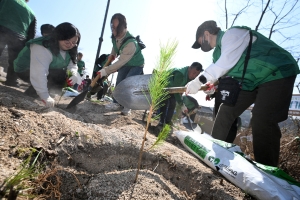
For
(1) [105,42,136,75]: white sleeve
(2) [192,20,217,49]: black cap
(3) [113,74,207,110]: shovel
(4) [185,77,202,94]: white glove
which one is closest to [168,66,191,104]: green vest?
(3) [113,74,207,110]: shovel

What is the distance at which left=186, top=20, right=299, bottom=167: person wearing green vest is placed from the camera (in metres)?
1.71

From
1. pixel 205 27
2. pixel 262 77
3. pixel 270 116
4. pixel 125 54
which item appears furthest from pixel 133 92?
pixel 270 116

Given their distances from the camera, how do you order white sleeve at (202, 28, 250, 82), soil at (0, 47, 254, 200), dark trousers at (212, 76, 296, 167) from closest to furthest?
soil at (0, 47, 254, 200) < dark trousers at (212, 76, 296, 167) < white sleeve at (202, 28, 250, 82)

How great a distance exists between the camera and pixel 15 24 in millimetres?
2848

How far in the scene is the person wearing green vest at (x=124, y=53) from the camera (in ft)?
10.0

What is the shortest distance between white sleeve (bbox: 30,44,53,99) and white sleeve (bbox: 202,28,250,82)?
194 cm

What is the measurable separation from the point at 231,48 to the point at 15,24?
10.1 ft

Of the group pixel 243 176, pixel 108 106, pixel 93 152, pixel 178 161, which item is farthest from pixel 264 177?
pixel 108 106

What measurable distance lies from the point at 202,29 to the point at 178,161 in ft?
5.10

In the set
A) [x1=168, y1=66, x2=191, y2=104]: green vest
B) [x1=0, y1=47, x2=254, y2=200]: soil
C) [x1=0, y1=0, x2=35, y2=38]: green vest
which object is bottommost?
[x1=0, y1=47, x2=254, y2=200]: soil

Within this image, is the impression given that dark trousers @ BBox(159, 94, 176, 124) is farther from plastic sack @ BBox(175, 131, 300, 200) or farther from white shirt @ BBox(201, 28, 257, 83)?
white shirt @ BBox(201, 28, 257, 83)

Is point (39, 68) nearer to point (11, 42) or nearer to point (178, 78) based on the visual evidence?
point (11, 42)

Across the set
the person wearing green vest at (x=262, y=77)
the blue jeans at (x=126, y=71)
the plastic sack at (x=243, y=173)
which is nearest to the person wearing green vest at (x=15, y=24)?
the blue jeans at (x=126, y=71)

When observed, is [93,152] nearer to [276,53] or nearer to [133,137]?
[133,137]
